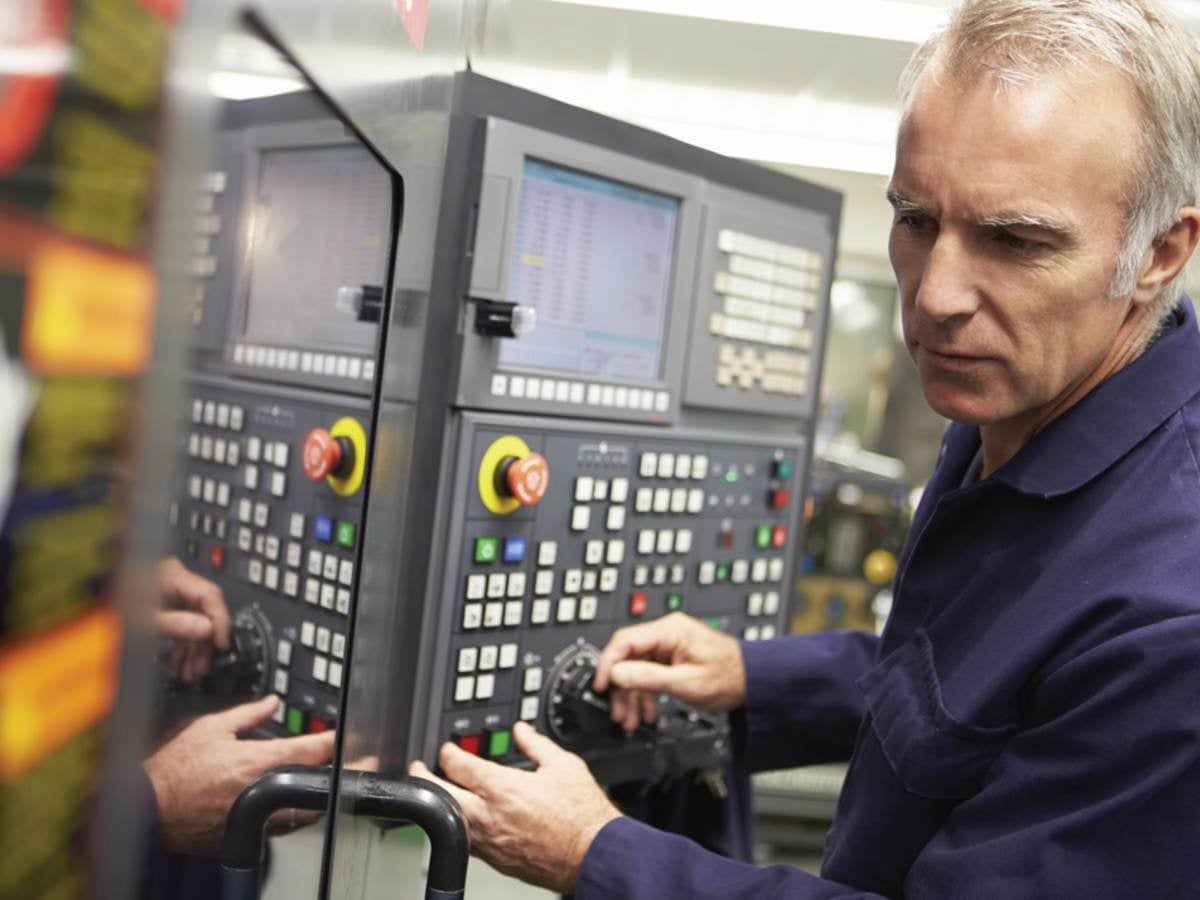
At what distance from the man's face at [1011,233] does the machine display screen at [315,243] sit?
478mm

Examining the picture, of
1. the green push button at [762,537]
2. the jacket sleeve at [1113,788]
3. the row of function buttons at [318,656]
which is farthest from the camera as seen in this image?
the green push button at [762,537]

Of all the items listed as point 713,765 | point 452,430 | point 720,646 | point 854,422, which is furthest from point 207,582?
point 854,422

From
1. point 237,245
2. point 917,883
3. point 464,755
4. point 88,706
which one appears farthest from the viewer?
point 464,755

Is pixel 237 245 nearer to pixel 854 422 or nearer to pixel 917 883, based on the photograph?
pixel 917 883

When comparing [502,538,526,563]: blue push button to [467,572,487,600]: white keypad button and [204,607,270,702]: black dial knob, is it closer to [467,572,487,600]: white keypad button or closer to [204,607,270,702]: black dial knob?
[467,572,487,600]: white keypad button

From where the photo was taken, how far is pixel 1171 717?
0.80 metres

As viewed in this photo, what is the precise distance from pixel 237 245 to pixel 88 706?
0.19 m

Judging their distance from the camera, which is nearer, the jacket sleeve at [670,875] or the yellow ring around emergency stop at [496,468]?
the jacket sleeve at [670,875]

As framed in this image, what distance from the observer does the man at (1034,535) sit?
2.69ft

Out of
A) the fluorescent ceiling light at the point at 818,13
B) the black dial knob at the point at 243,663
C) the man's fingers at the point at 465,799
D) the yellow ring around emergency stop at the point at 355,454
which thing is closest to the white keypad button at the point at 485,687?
the man's fingers at the point at 465,799

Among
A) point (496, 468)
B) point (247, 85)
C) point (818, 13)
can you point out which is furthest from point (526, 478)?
point (818, 13)

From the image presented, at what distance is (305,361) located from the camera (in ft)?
1.93

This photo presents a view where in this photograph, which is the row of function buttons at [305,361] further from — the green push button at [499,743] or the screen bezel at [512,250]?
the green push button at [499,743]

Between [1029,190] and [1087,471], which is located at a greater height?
[1029,190]
